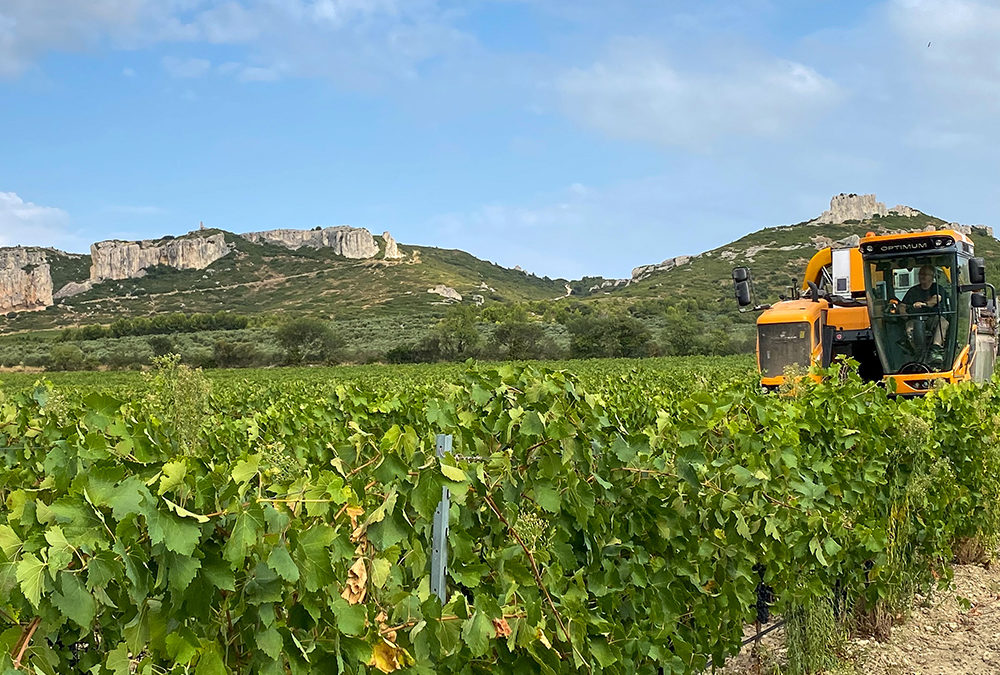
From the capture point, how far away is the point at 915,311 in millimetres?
10898

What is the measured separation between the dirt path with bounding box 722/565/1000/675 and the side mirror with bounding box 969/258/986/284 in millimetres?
5421

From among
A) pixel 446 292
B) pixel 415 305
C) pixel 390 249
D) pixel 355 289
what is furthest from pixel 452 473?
pixel 390 249

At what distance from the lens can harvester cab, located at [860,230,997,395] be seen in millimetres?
10742

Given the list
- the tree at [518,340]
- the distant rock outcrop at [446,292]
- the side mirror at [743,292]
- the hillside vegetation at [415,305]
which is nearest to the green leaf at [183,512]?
the side mirror at [743,292]

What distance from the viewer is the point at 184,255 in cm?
13788

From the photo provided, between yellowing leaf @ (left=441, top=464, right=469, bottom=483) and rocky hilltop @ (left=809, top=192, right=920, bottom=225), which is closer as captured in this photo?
yellowing leaf @ (left=441, top=464, right=469, bottom=483)

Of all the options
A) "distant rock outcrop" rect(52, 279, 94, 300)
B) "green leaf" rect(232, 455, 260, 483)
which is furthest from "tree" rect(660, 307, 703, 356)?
"distant rock outcrop" rect(52, 279, 94, 300)

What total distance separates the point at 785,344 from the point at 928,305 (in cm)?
187

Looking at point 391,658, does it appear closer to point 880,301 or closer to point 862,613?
point 862,613

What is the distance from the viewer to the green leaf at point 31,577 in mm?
1729

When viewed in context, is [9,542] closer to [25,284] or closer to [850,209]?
[850,209]

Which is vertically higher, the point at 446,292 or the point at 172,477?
the point at 446,292

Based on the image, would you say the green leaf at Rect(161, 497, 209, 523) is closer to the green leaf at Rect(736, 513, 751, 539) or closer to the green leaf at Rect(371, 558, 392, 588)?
the green leaf at Rect(371, 558, 392, 588)

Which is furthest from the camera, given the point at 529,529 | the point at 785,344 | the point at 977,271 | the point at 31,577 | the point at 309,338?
the point at 309,338
